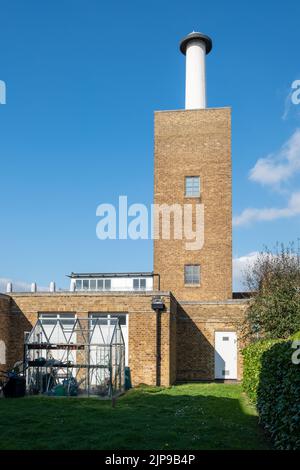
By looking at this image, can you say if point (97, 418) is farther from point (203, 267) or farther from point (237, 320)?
point (203, 267)

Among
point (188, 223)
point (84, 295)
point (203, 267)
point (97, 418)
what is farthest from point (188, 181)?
point (97, 418)

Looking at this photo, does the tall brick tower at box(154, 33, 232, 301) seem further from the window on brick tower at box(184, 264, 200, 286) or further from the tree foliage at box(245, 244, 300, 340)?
the tree foliage at box(245, 244, 300, 340)

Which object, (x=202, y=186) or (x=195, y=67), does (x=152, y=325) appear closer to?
(x=202, y=186)

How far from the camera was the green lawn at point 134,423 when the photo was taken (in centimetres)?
923

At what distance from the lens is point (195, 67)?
31.2 m

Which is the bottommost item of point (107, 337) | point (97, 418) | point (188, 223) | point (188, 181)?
point (97, 418)

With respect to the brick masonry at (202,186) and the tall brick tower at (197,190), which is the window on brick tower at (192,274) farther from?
the brick masonry at (202,186)

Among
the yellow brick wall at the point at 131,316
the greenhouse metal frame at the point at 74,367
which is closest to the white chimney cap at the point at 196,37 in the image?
the yellow brick wall at the point at 131,316

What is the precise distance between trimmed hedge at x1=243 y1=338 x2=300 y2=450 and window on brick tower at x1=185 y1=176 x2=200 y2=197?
16670 mm

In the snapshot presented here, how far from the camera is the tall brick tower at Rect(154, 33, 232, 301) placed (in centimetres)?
2681

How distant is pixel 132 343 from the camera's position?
1995cm

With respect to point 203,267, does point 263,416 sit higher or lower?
lower

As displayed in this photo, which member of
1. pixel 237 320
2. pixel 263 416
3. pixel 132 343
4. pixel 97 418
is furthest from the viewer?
pixel 237 320
